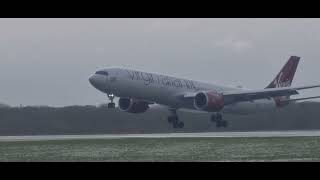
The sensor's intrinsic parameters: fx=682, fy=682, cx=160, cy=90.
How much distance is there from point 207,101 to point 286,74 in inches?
598

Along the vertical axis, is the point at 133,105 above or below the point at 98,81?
below

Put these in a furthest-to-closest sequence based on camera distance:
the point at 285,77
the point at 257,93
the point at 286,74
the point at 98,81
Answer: the point at 286,74 → the point at 285,77 → the point at 257,93 → the point at 98,81

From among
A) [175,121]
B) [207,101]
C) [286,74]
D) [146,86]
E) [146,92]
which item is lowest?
[175,121]

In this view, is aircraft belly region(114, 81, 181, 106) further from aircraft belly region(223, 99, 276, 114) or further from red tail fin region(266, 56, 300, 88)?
red tail fin region(266, 56, 300, 88)

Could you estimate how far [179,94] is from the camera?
52375 mm

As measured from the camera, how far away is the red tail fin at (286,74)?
63.4 m

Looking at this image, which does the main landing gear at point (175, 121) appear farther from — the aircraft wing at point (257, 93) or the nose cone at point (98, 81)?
the nose cone at point (98, 81)

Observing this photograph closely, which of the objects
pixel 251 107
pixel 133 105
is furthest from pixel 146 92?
pixel 251 107

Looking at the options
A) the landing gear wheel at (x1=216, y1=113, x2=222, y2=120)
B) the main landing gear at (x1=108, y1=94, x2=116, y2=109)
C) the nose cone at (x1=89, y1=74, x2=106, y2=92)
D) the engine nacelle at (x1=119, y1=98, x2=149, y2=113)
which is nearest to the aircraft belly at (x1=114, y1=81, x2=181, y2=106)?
the nose cone at (x1=89, y1=74, x2=106, y2=92)

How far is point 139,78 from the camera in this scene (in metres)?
50.2

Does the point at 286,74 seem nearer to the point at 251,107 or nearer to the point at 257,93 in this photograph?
the point at 251,107

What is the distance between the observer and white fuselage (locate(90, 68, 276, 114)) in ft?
163
